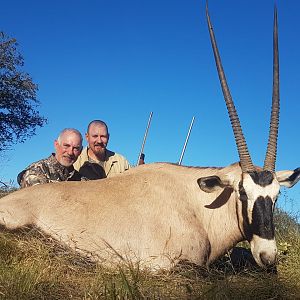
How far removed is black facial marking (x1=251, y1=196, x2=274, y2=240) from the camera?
425 centimetres

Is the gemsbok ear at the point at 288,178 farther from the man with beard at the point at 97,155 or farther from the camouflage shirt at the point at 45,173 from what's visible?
the man with beard at the point at 97,155

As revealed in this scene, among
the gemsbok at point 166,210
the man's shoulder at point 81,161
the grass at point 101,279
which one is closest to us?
the grass at point 101,279

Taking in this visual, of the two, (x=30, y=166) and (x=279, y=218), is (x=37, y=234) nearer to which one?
(x=30, y=166)

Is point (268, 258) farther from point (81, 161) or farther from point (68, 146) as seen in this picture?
point (81, 161)

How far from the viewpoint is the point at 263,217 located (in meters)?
4.27

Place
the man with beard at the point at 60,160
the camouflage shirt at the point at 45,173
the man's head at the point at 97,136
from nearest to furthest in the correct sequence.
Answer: the camouflage shirt at the point at 45,173 < the man with beard at the point at 60,160 < the man's head at the point at 97,136

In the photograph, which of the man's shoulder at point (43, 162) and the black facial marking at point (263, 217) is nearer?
the black facial marking at point (263, 217)

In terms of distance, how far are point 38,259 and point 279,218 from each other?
498cm

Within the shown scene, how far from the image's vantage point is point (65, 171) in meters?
6.55

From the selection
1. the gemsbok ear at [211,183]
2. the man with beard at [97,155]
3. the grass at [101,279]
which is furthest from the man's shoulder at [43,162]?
the gemsbok ear at [211,183]

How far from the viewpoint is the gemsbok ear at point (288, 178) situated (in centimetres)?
497

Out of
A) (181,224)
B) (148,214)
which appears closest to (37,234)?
(148,214)

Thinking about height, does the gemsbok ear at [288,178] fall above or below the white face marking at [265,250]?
above

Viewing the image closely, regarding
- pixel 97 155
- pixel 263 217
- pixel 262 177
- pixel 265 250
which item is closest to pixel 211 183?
pixel 262 177
